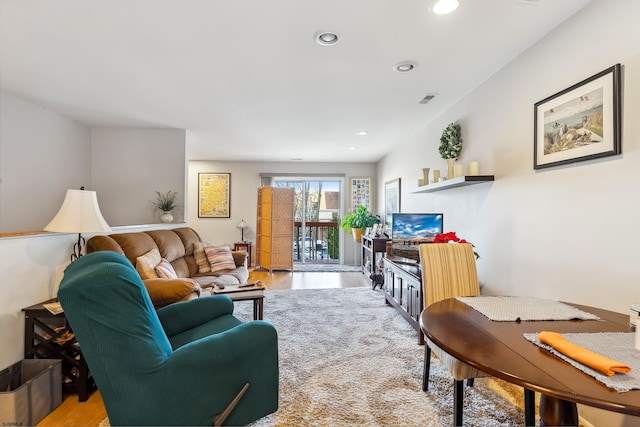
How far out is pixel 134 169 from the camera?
4.46m

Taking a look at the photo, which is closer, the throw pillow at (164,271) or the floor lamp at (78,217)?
the floor lamp at (78,217)

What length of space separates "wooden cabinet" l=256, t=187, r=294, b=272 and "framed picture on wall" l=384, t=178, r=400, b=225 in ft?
6.27

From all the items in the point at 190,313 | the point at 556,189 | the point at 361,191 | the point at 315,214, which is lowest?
the point at 190,313

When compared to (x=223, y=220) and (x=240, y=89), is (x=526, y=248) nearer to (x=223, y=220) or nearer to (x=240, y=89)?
(x=240, y=89)

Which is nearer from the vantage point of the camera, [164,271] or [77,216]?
[77,216]

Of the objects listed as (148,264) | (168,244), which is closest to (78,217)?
(148,264)

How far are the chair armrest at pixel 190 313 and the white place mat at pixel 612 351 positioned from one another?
1.75 meters

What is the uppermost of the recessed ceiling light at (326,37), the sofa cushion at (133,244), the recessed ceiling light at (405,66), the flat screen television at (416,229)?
the recessed ceiling light at (405,66)

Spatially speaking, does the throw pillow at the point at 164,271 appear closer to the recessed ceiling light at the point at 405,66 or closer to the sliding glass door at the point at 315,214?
the recessed ceiling light at the point at 405,66

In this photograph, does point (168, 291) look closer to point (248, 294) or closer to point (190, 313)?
point (190, 313)

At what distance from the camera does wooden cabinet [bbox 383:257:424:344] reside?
2790 mm

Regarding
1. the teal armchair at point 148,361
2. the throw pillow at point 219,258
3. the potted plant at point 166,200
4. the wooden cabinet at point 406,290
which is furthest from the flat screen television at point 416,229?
the potted plant at point 166,200

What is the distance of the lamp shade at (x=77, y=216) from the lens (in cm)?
225

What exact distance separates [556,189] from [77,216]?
11.0 ft
